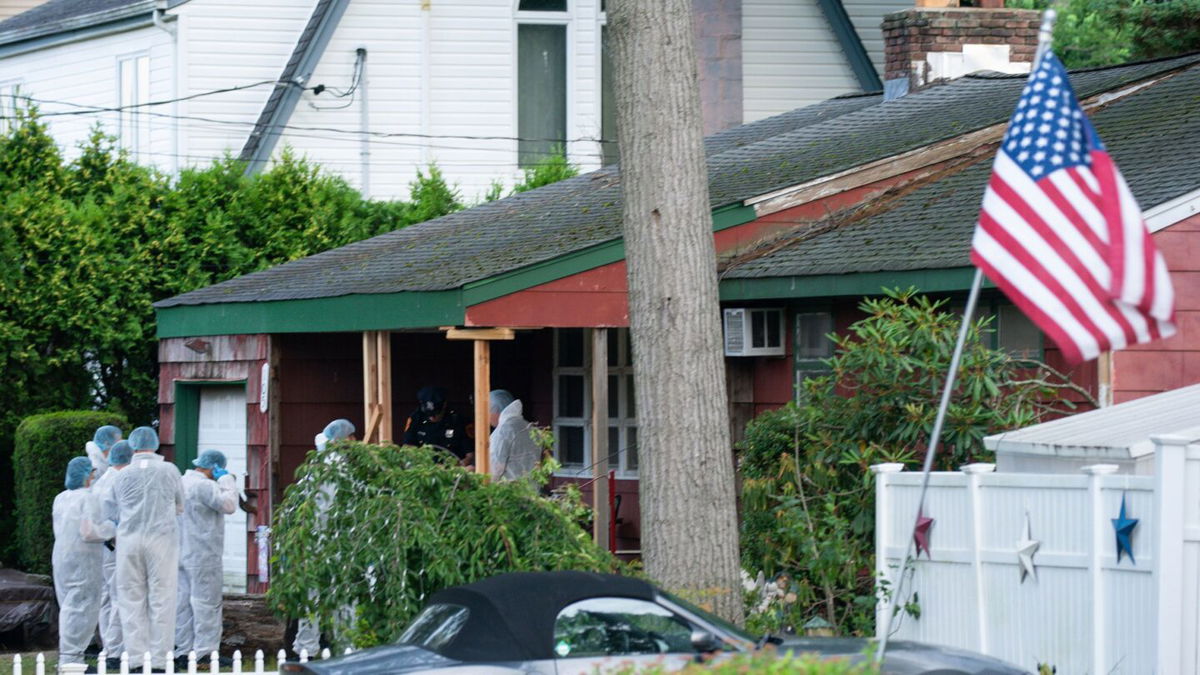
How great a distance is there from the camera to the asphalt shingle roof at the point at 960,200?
495 inches

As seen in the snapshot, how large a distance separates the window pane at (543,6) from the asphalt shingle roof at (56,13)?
4.87 meters

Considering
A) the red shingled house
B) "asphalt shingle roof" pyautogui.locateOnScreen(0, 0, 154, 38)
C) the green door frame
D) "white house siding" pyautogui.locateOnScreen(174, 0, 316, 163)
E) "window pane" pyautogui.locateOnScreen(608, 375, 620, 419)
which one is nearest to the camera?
the red shingled house

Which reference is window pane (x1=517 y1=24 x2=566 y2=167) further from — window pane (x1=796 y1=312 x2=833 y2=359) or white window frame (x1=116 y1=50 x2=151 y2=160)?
window pane (x1=796 y1=312 x2=833 y2=359)

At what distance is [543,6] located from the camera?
79.5 ft

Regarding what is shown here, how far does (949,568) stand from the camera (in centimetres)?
1060

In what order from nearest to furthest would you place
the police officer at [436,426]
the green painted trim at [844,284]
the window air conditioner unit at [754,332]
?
the green painted trim at [844,284]
the window air conditioner unit at [754,332]
the police officer at [436,426]

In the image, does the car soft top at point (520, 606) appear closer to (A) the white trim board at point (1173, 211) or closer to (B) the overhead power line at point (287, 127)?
(A) the white trim board at point (1173, 211)

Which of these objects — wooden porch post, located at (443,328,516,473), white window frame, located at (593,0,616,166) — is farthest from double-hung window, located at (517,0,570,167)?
wooden porch post, located at (443,328,516,473)

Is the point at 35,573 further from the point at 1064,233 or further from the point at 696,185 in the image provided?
the point at 1064,233

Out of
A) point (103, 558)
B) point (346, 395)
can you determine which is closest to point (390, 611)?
point (103, 558)

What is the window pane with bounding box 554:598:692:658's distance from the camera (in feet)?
27.1

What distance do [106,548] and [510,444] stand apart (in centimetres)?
347

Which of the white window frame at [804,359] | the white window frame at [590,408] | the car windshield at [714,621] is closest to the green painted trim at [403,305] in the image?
the white window frame at [804,359]

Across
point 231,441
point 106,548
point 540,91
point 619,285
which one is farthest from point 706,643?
point 540,91
